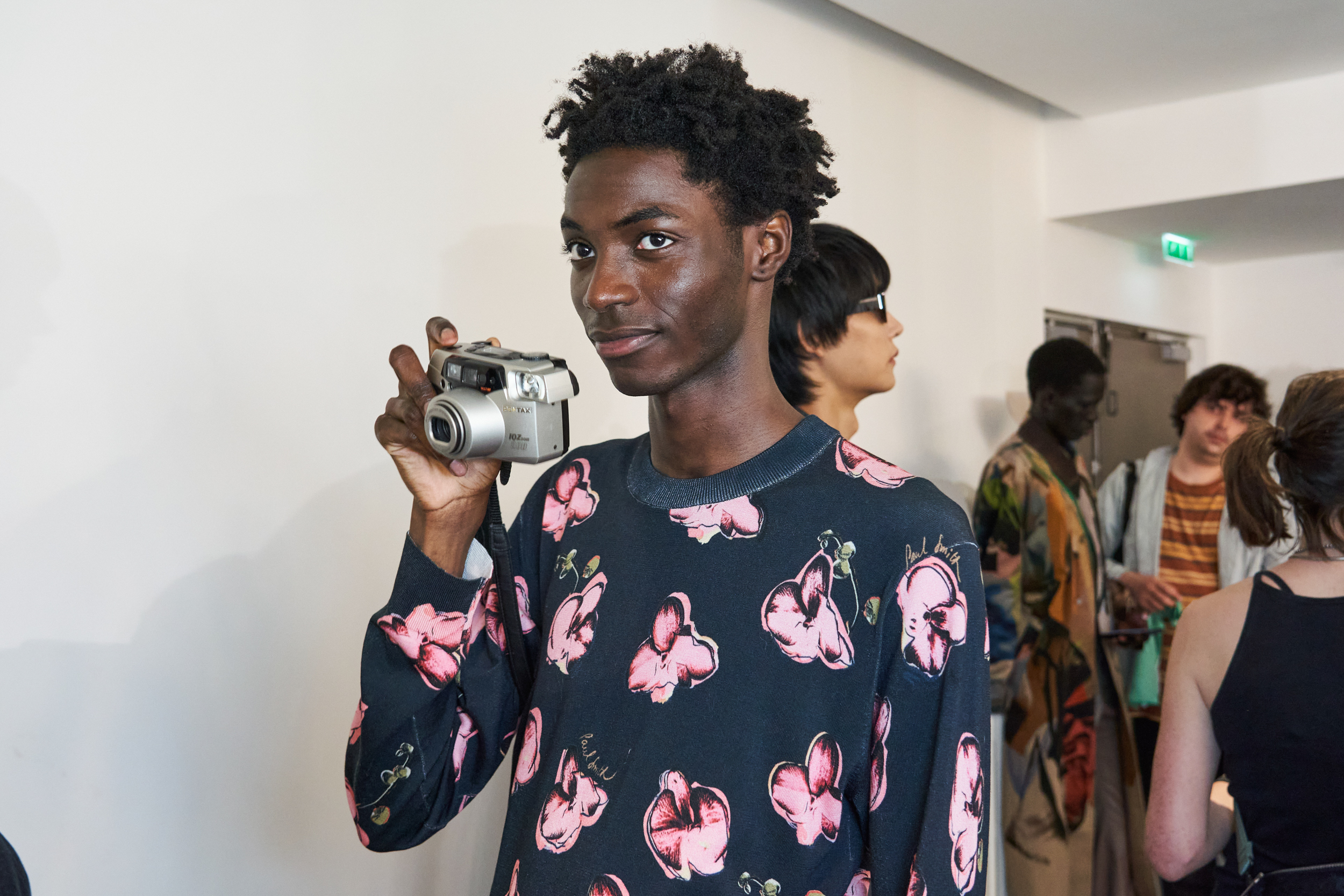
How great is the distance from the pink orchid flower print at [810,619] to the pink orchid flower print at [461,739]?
1.19 ft

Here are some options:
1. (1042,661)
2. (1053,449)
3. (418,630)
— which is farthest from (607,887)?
(1053,449)

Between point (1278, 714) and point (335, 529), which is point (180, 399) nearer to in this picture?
point (335, 529)

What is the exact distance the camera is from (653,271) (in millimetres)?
998

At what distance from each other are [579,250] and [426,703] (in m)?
0.47

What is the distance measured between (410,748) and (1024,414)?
10.3 feet

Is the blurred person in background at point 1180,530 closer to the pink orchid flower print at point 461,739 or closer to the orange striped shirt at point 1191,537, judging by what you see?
the orange striped shirt at point 1191,537

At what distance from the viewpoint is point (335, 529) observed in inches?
→ 70.3

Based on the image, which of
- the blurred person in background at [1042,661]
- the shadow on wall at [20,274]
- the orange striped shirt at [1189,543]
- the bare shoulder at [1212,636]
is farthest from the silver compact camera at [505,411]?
the orange striped shirt at [1189,543]

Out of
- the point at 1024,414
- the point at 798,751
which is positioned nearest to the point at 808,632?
the point at 798,751

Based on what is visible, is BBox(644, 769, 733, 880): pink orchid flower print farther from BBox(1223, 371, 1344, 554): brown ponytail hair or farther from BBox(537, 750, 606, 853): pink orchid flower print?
BBox(1223, 371, 1344, 554): brown ponytail hair

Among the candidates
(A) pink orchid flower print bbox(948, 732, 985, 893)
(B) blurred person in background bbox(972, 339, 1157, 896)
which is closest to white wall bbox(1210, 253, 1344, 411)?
(B) blurred person in background bbox(972, 339, 1157, 896)

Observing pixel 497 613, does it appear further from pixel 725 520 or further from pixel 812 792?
pixel 812 792

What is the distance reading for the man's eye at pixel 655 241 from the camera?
3.29ft

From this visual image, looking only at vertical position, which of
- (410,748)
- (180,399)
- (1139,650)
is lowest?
(1139,650)
